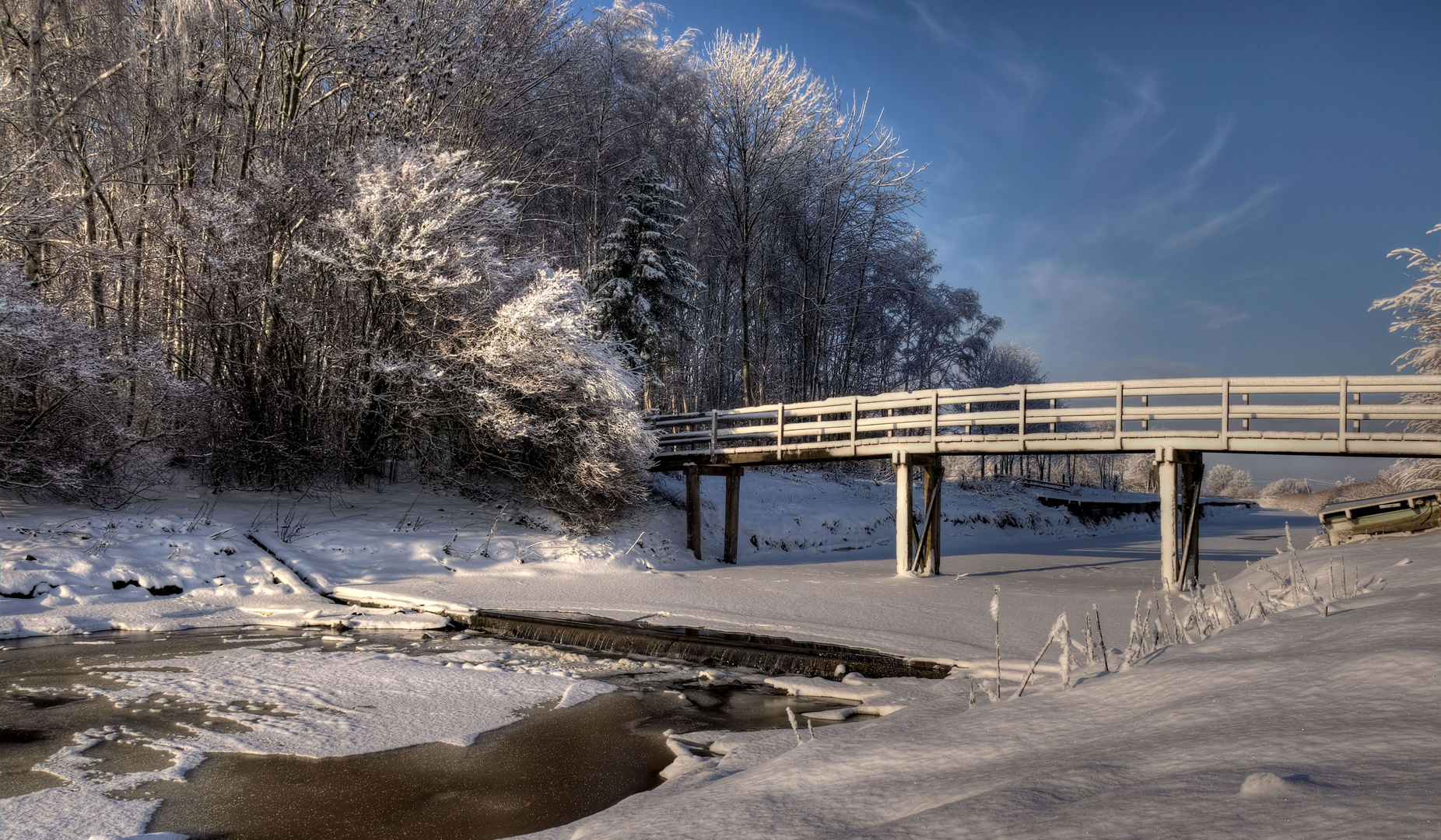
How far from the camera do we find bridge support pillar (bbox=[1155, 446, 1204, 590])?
48.0 feet

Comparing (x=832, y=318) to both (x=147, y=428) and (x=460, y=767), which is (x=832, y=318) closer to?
(x=147, y=428)

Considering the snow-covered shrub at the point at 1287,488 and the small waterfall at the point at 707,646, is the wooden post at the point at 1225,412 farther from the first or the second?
the snow-covered shrub at the point at 1287,488

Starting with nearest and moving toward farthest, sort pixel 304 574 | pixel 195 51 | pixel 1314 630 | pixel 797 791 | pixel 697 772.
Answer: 1. pixel 797 791
2. pixel 1314 630
3. pixel 697 772
4. pixel 304 574
5. pixel 195 51

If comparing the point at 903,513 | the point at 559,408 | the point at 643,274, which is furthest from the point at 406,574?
the point at 643,274

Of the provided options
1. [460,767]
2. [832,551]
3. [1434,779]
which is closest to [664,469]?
[832,551]

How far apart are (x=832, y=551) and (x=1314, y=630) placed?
766 inches

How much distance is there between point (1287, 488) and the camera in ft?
269

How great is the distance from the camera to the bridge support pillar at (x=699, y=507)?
20.5 meters

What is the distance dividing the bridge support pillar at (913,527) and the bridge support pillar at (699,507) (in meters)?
4.69

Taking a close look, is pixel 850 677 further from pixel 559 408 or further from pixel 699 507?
pixel 699 507

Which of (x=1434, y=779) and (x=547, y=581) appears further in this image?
(x=547, y=581)

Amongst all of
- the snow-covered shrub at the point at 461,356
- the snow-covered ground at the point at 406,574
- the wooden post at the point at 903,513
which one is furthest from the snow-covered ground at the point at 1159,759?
the snow-covered shrub at the point at 461,356

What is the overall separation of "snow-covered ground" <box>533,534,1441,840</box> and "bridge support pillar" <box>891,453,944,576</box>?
11851mm

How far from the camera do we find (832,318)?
35.8m
